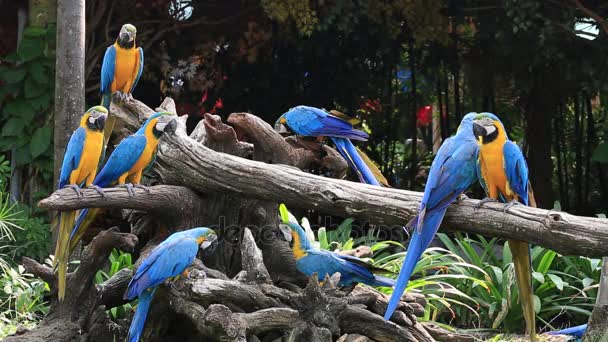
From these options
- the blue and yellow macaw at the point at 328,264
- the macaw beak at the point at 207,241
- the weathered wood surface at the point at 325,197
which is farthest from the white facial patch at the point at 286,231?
the macaw beak at the point at 207,241

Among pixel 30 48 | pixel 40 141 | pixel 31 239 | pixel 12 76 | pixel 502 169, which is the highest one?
pixel 30 48

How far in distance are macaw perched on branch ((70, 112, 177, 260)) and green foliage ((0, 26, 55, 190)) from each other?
7.64ft

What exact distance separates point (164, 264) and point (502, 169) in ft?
4.46

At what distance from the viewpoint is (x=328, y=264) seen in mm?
3744

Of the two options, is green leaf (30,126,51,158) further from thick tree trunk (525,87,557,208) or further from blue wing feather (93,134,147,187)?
thick tree trunk (525,87,557,208)

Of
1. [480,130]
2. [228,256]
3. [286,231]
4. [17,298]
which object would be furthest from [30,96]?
[480,130]

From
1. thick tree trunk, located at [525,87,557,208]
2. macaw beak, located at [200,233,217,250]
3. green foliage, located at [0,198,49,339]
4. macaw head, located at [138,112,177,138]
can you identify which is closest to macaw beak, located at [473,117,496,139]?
macaw beak, located at [200,233,217,250]

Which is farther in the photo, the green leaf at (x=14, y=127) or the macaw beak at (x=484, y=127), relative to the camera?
the green leaf at (x=14, y=127)

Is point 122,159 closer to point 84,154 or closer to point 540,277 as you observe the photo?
point 84,154

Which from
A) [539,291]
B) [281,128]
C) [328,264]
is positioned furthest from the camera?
[539,291]

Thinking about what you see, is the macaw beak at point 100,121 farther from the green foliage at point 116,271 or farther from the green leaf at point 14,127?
the green leaf at point 14,127

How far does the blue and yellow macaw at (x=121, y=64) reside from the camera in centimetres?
414

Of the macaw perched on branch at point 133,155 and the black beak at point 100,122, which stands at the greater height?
the black beak at point 100,122

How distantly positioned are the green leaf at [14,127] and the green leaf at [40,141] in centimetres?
13
